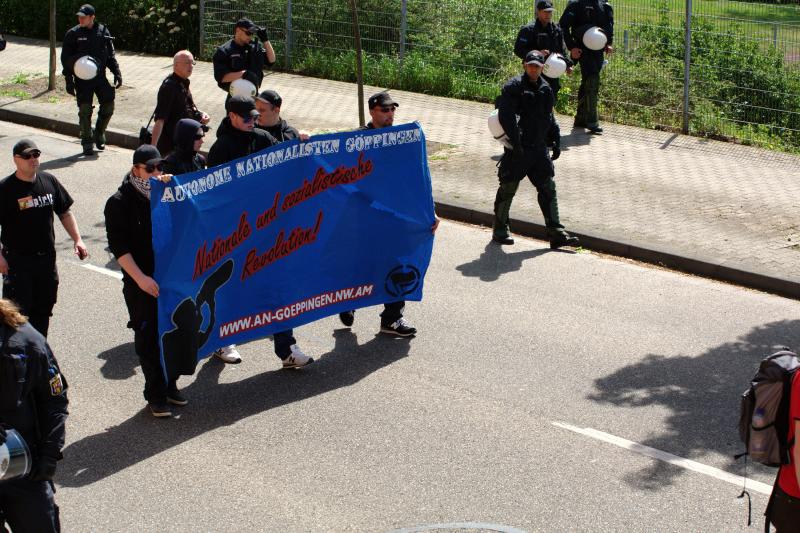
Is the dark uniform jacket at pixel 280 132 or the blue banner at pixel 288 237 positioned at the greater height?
the dark uniform jacket at pixel 280 132

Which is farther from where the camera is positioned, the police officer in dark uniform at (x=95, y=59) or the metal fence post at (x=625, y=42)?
the metal fence post at (x=625, y=42)

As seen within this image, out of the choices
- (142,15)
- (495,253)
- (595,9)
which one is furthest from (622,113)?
(142,15)

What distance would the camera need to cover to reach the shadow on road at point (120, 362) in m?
8.15

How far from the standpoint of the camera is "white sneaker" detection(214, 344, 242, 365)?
8.31 m

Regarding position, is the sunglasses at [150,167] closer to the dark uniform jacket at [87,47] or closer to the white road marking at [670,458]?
the white road marking at [670,458]

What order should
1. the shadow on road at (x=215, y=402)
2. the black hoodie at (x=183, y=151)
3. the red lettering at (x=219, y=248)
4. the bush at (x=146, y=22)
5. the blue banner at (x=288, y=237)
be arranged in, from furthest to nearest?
the bush at (x=146, y=22) < the black hoodie at (x=183, y=151) < the red lettering at (x=219, y=248) < the blue banner at (x=288, y=237) < the shadow on road at (x=215, y=402)

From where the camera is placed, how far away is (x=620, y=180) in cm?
1360

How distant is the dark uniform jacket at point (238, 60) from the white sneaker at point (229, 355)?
5467 millimetres

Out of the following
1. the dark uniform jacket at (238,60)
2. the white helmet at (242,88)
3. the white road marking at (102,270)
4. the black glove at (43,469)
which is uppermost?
the dark uniform jacket at (238,60)

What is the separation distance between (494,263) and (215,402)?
155 inches

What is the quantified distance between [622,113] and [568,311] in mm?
7856

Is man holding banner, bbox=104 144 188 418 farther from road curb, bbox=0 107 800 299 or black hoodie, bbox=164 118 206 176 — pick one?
road curb, bbox=0 107 800 299

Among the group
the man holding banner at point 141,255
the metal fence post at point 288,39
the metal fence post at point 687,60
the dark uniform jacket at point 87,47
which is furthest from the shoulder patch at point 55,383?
the metal fence post at point 288,39

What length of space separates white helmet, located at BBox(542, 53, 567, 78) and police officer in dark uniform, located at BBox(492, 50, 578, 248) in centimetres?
287
